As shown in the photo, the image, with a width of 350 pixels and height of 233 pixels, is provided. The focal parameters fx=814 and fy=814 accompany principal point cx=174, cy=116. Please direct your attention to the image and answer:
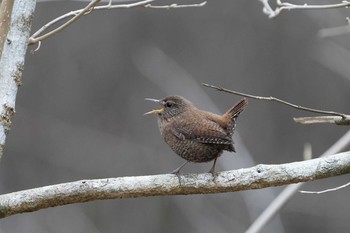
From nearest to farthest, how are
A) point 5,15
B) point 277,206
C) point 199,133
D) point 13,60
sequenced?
point 5,15 < point 13,60 < point 277,206 < point 199,133

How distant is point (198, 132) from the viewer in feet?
12.3

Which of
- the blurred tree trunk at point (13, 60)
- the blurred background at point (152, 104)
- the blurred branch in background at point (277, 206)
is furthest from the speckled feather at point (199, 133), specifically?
the blurred background at point (152, 104)

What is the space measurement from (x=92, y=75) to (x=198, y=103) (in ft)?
7.27

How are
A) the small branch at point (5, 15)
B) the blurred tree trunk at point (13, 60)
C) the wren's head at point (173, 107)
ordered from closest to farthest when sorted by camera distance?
the small branch at point (5, 15) < the blurred tree trunk at point (13, 60) < the wren's head at point (173, 107)

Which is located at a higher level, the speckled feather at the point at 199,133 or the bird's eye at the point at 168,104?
the bird's eye at the point at 168,104

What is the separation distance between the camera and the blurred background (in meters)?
8.84

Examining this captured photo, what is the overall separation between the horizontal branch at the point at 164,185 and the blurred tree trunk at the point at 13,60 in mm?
252

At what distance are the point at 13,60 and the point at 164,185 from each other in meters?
0.68

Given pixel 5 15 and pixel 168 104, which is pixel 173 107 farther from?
pixel 5 15

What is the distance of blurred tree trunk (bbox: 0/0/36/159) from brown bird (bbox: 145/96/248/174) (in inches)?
47.1

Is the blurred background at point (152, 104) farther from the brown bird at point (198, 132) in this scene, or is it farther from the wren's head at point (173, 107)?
the brown bird at point (198, 132)

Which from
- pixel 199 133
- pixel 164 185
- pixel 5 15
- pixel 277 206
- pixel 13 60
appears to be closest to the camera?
pixel 5 15

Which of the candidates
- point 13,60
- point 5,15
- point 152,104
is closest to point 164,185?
point 13,60

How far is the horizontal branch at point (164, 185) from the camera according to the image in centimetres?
272
